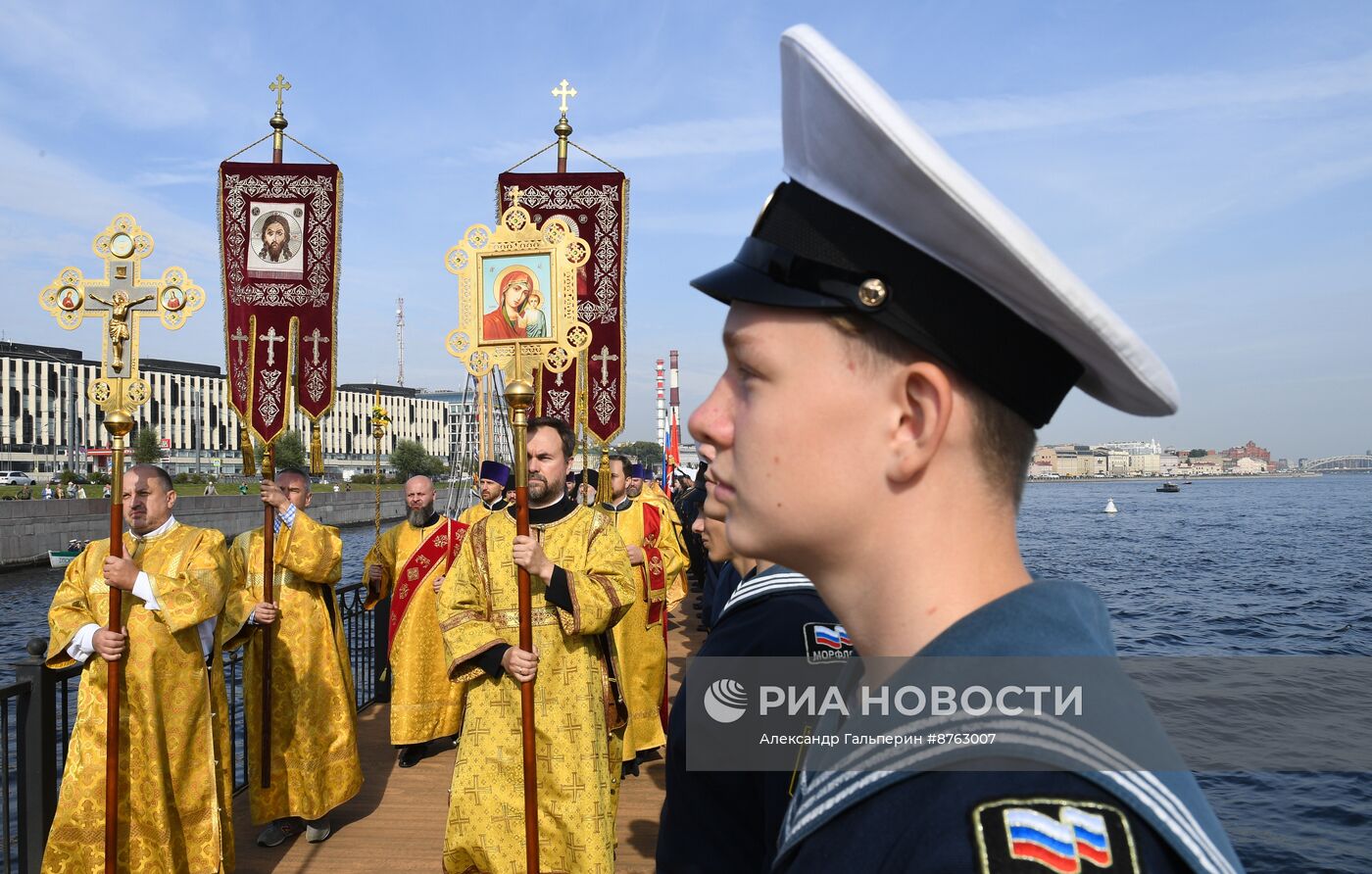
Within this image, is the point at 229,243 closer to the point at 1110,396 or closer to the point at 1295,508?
the point at 1110,396

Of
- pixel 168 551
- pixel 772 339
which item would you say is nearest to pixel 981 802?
pixel 772 339

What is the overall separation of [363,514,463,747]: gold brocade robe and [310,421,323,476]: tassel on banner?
1073 mm

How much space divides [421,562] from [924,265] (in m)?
7.32

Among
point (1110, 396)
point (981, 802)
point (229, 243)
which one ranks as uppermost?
point (229, 243)

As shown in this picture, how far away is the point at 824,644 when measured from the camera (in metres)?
1.70

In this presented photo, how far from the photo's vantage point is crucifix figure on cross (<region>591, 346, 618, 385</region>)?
27.8ft

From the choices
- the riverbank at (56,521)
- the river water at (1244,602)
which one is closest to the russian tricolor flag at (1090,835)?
the river water at (1244,602)

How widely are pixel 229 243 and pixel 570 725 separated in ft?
13.6

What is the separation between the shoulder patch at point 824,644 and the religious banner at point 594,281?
646cm

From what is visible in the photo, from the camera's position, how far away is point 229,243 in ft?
22.0

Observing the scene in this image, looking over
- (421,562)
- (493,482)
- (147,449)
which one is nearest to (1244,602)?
(421,562)

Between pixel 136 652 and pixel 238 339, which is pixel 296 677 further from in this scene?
pixel 238 339

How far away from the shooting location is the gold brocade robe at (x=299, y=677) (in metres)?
5.83

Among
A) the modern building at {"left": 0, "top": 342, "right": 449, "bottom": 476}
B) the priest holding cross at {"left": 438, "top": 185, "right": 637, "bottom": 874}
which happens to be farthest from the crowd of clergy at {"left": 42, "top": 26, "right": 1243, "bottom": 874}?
the modern building at {"left": 0, "top": 342, "right": 449, "bottom": 476}
